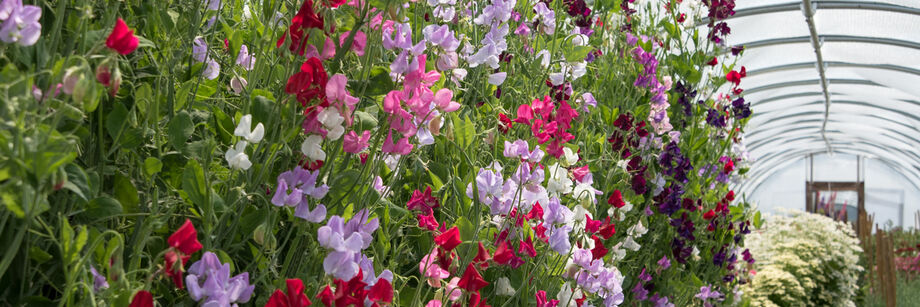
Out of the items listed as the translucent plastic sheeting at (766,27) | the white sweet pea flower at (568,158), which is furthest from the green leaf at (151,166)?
the translucent plastic sheeting at (766,27)

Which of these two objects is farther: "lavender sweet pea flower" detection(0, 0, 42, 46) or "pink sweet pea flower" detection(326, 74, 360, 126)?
"pink sweet pea flower" detection(326, 74, 360, 126)

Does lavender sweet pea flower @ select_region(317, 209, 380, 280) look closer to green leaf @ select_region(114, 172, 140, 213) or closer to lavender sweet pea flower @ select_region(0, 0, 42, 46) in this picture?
green leaf @ select_region(114, 172, 140, 213)

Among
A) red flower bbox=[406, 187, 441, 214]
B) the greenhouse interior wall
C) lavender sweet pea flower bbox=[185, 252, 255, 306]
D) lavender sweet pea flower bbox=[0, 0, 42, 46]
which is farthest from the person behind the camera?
the greenhouse interior wall

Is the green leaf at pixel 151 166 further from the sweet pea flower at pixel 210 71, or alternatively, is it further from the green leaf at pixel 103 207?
the sweet pea flower at pixel 210 71

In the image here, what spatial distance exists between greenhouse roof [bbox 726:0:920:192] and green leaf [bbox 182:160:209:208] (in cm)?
379

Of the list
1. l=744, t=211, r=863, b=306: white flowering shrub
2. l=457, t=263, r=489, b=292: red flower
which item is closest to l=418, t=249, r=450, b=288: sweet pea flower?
l=457, t=263, r=489, b=292: red flower

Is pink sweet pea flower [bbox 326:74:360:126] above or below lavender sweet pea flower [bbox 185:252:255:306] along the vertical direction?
above

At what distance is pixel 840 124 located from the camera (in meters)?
17.8

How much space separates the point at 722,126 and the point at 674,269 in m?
0.58

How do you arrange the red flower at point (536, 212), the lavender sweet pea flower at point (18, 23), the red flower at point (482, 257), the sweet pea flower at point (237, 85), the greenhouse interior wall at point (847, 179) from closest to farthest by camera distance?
the lavender sweet pea flower at point (18, 23)
the sweet pea flower at point (237, 85)
the red flower at point (482, 257)
the red flower at point (536, 212)
the greenhouse interior wall at point (847, 179)

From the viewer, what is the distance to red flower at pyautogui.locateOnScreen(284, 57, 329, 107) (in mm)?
729

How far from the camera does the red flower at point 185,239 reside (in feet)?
1.99

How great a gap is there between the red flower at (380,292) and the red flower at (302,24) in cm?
24

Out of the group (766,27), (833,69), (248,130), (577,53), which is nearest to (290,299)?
(248,130)
